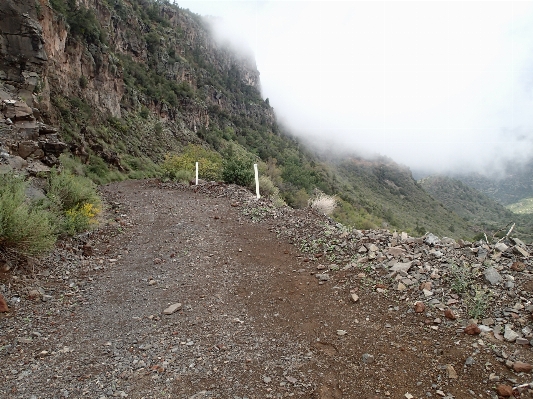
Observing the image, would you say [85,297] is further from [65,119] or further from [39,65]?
[65,119]

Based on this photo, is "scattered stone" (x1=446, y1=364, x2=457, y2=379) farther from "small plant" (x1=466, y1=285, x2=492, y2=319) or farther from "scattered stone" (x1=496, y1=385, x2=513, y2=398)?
"small plant" (x1=466, y1=285, x2=492, y2=319)

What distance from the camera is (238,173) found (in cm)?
1429

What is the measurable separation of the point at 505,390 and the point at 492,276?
A: 1856 millimetres

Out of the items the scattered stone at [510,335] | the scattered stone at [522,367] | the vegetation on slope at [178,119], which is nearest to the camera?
the scattered stone at [522,367]

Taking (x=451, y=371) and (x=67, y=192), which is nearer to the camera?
(x=451, y=371)

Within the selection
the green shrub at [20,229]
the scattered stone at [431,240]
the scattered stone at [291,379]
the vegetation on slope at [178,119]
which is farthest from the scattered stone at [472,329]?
the vegetation on slope at [178,119]

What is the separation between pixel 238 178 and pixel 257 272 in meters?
8.64

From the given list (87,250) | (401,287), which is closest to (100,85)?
(87,250)

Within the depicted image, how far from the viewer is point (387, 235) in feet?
21.3

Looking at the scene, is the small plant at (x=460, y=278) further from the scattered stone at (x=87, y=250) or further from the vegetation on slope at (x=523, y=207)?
the vegetation on slope at (x=523, y=207)

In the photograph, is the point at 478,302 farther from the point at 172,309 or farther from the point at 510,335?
the point at 172,309

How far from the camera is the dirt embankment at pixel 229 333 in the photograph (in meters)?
3.16

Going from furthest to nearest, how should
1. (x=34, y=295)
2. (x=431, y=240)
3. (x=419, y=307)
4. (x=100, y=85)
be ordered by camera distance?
1. (x=100, y=85)
2. (x=431, y=240)
3. (x=34, y=295)
4. (x=419, y=307)

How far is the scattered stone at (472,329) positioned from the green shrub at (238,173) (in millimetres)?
11166
